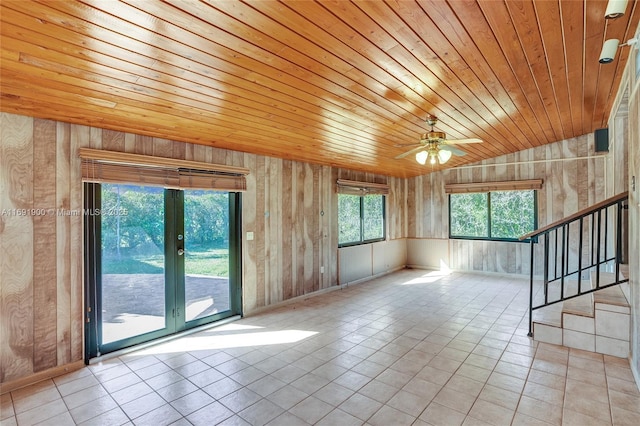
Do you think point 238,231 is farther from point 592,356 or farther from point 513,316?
point 592,356

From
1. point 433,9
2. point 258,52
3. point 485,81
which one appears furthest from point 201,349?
point 485,81

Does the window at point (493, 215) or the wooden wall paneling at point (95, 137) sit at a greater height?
the wooden wall paneling at point (95, 137)

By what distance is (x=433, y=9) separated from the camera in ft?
6.17

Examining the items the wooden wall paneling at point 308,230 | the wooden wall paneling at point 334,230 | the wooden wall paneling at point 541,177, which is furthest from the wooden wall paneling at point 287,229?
the wooden wall paneling at point 541,177

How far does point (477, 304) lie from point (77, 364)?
16.7 feet

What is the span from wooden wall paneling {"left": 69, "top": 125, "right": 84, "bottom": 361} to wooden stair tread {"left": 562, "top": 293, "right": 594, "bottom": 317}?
4963mm

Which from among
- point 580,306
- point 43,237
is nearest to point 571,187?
point 580,306

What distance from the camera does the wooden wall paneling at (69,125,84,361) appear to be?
3.08m

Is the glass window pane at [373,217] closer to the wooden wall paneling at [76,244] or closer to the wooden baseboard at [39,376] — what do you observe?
the wooden wall paneling at [76,244]

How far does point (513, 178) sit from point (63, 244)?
7413 millimetres

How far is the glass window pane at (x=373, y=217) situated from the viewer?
23.3ft

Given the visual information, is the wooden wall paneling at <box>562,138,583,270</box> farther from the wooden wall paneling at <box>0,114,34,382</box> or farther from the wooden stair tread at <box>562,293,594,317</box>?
the wooden wall paneling at <box>0,114,34,382</box>

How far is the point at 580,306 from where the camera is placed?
3621mm

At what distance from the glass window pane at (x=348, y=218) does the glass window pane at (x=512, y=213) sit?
296 cm
